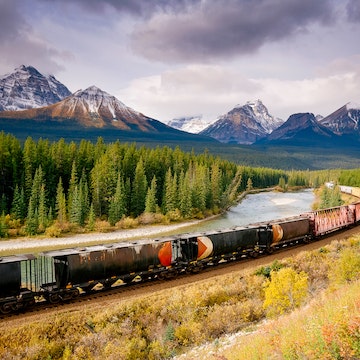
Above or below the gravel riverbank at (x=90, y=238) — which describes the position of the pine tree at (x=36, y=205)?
above

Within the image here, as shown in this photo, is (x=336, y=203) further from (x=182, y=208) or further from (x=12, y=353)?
(x=12, y=353)

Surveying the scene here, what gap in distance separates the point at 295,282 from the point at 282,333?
1375cm

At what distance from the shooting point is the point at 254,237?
36.1 meters

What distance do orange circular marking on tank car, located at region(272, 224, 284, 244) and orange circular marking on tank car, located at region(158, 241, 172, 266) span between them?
541 inches

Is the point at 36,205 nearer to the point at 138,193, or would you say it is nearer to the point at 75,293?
the point at 138,193

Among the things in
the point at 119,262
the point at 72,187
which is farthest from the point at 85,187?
the point at 119,262

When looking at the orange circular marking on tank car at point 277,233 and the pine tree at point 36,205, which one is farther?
the pine tree at point 36,205

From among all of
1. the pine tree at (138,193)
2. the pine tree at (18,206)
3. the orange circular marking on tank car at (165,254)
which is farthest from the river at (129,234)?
the orange circular marking on tank car at (165,254)

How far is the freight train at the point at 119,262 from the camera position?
→ 22.1 meters

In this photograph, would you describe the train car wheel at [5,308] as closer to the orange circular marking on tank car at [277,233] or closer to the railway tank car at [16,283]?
the railway tank car at [16,283]

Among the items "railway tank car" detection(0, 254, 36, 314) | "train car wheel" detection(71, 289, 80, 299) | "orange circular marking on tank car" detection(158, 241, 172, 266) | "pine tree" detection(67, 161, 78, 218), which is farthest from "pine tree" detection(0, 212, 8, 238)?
"orange circular marking on tank car" detection(158, 241, 172, 266)

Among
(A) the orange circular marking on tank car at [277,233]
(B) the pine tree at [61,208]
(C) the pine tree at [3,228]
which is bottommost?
(C) the pine tree at [3,228]

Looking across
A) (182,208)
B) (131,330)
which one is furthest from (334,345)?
(182,208)

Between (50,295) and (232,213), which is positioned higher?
(50,295)
